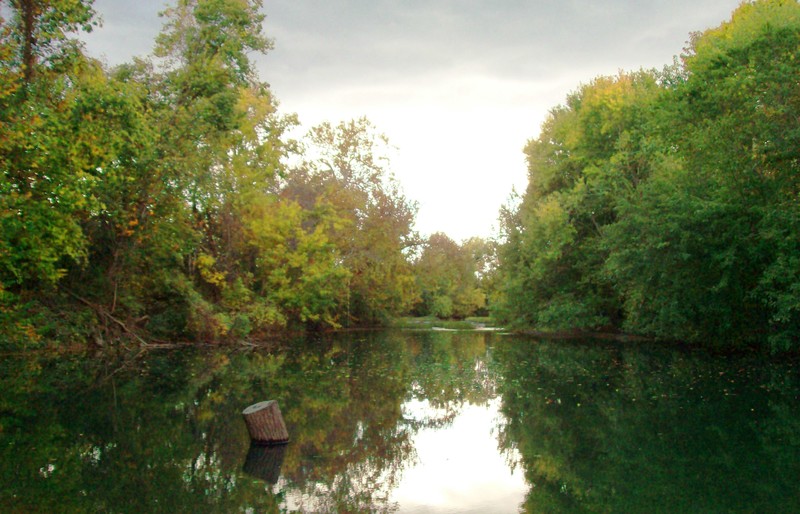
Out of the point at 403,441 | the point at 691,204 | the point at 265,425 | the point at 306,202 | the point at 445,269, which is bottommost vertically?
the point at 403,441

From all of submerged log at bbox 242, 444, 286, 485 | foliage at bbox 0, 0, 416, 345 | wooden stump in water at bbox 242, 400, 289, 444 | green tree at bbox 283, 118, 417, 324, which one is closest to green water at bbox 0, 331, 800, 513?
submerged log at bbox 242, 444, 286, 485

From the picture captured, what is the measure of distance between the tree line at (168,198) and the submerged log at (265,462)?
11069 millimetres

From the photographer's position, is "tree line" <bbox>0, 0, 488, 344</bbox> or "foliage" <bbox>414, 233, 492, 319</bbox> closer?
"tree line" <bbox>0, 0, 488, 344</bbox>

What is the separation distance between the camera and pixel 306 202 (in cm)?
4578

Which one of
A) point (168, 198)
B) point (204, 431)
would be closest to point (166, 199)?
point (168, 198)

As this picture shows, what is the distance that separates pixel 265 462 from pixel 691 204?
18.3m

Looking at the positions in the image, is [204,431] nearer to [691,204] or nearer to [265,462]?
[265,462]

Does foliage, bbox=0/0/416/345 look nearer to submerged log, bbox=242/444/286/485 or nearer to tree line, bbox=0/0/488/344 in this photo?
tree line, bbox=0/0/488/344

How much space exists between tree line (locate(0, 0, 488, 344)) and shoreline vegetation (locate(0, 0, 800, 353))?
96 millimetres

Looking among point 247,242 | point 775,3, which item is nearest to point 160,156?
point 247,242

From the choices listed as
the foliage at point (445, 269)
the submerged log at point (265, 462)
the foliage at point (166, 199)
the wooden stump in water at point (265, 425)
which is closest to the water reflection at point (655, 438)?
the submerged log at point (265, 462)

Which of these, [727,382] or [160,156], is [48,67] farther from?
[727,382]

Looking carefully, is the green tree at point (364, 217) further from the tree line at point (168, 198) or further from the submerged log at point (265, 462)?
Answer: the submerged log at point (265, 462)

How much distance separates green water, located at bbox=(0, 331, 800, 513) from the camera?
6.70 metres
